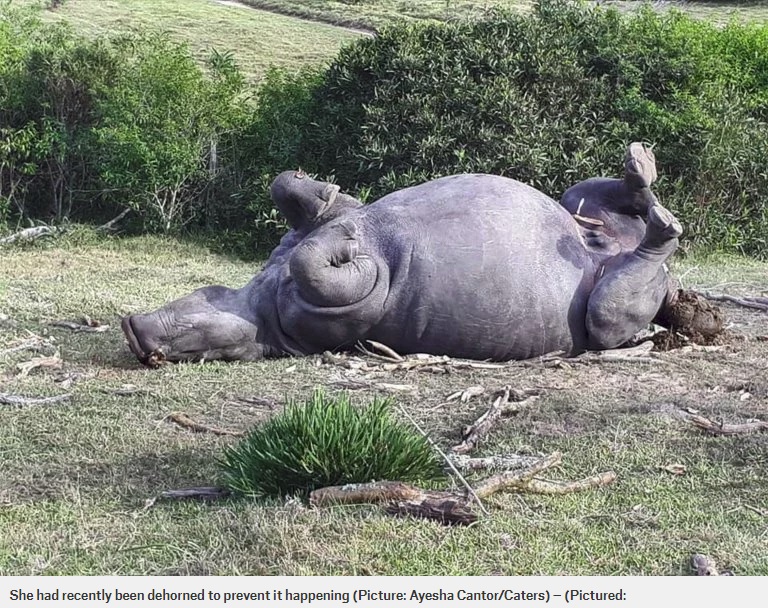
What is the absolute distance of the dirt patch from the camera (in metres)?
6.48

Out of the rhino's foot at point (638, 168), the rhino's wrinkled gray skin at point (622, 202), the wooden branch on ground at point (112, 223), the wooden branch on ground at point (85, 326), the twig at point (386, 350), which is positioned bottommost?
the wooden branch on ground at point (112, 223)

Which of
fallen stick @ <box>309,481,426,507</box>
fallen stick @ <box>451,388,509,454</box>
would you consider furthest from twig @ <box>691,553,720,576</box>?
fallen stick @ <box>451,388,509,454</box>

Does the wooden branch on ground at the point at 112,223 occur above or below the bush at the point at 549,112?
below

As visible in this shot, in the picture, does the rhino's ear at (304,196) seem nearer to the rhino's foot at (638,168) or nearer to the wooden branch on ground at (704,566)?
the rhino's foot at (638,168)

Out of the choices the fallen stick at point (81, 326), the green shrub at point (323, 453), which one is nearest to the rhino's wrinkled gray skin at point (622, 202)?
the green shrub at point (323, 453)

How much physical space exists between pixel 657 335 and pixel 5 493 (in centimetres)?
403

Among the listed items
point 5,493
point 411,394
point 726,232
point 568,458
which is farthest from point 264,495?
A: point 726,232

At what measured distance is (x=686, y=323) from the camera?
6.49 meters

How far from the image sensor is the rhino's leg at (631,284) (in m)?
5.86

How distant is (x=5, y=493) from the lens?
393cm

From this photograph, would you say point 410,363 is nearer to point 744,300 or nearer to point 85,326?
point 85,326

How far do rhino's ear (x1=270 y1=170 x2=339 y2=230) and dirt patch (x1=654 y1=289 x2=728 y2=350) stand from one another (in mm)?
2119

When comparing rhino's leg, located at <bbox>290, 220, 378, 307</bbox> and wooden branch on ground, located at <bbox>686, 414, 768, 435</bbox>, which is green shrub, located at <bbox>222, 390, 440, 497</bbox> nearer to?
wooden branch on ground, located at <bbox>686, 414, 768, 435</bbox>

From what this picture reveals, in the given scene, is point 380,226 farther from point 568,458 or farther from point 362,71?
point 362,71
